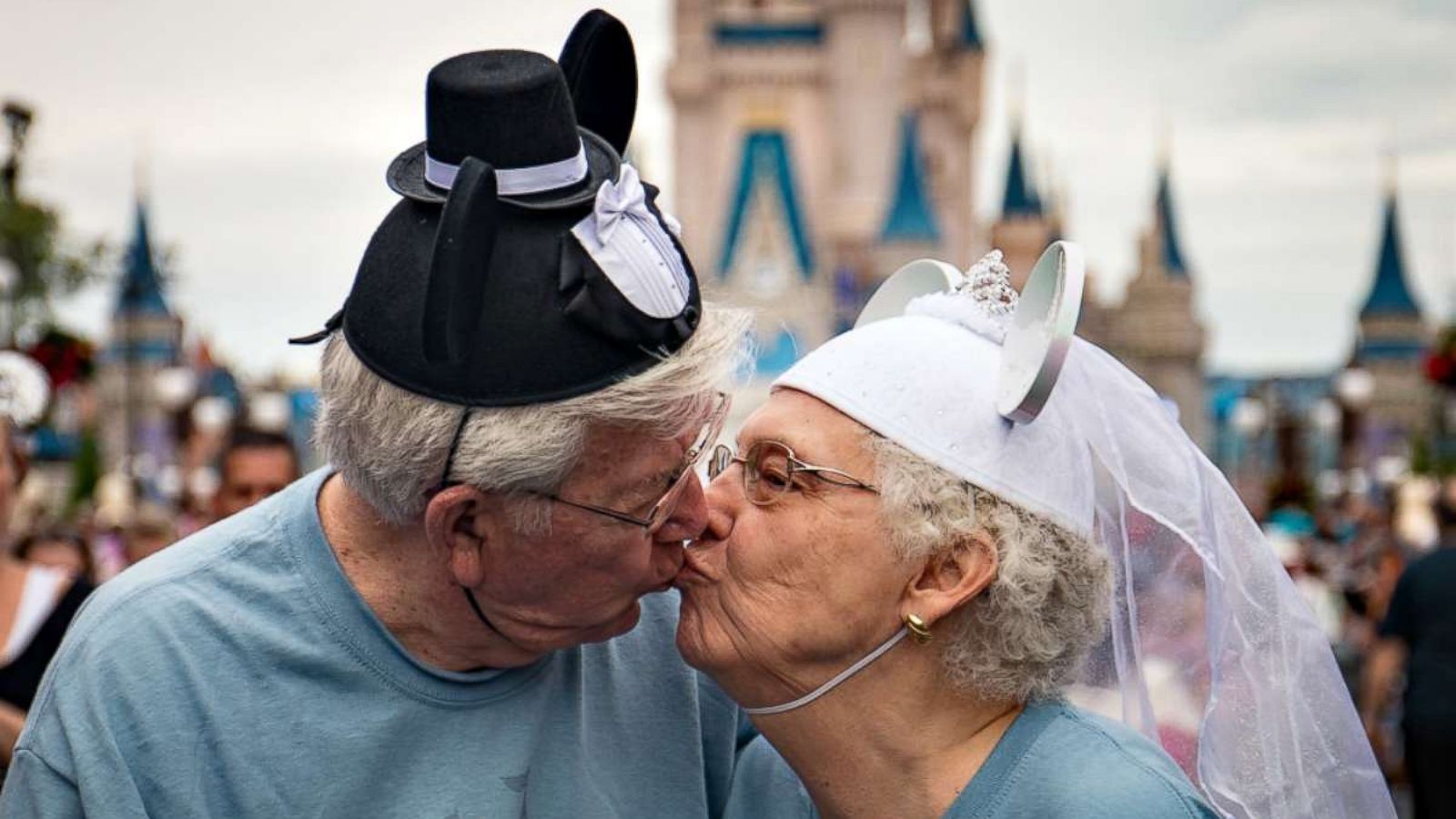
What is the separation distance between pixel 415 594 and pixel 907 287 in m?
0.86

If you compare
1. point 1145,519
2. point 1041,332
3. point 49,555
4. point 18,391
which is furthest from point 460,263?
point 49,555

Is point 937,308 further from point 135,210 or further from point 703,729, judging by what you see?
point 135,210

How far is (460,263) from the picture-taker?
2053 mm

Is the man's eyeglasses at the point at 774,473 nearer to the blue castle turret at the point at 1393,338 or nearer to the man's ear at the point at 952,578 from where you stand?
the man's ear at the point at 952,578

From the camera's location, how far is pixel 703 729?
8.68 ft

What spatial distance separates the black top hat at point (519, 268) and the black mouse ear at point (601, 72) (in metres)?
0.23

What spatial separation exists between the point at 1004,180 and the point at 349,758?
60173 millimetres

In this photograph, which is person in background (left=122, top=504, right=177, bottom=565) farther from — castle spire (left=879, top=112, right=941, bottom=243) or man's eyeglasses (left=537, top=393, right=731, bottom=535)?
castle spire (left=879, top=112, right=941, bottom=243)

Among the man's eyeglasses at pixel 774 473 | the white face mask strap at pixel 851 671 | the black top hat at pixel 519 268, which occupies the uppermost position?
the black top hat at pixel 519 268

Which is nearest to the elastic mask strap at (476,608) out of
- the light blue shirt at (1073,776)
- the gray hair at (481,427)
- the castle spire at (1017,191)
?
the gray hair at (481,427)

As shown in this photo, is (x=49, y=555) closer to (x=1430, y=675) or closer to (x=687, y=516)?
(x=687, y=516)

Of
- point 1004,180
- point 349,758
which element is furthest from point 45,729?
point 1004,180

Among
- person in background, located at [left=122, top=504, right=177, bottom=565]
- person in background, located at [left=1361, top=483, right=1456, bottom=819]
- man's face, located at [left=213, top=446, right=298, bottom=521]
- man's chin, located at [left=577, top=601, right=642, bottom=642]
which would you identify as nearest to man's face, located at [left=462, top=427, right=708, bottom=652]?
man's chin, located at [left=577, top=601, right=642, bottom=642]

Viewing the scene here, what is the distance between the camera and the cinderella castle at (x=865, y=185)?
55.7 m
